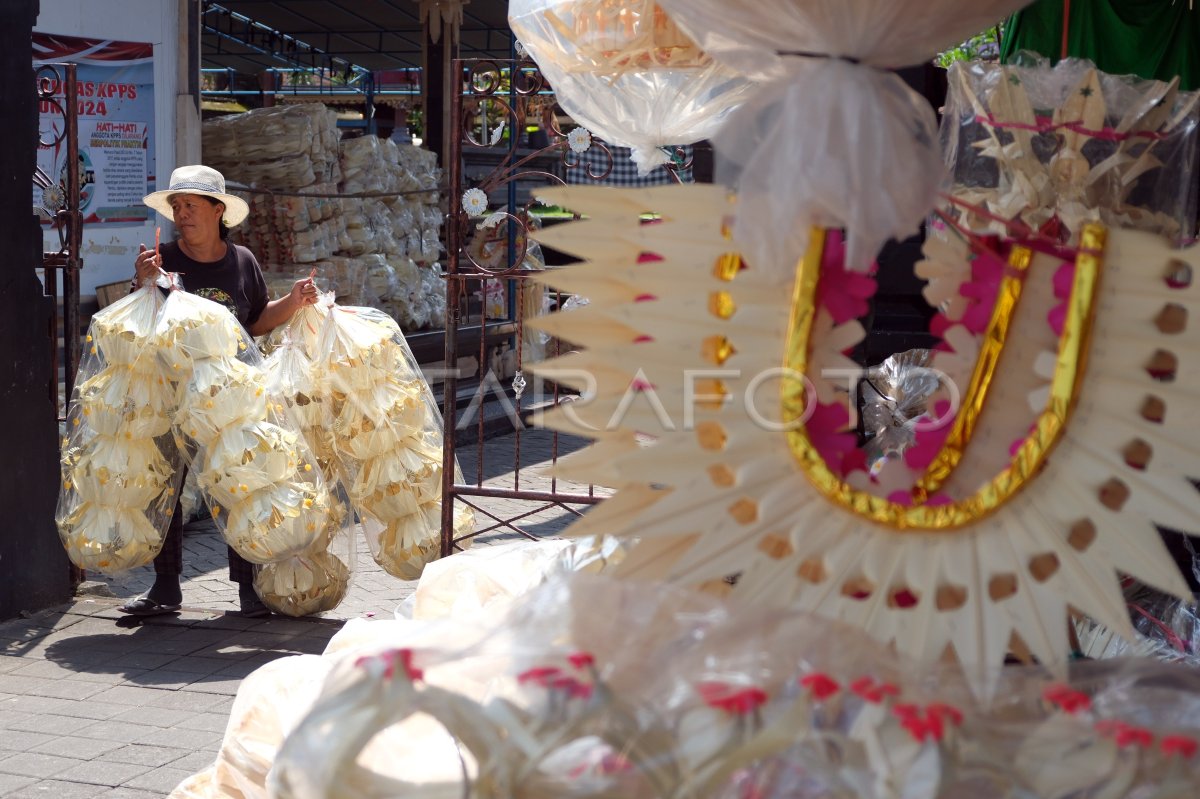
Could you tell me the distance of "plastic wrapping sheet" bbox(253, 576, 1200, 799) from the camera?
5.50ft

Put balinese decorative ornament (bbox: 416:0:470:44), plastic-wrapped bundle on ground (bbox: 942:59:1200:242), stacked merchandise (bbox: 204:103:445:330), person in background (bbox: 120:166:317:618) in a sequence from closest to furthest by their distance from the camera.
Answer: plastic-wrapped bundle on ground (bbox: 942:59:1200:242) < person in background (bbox: 120:166:317:618) < stacked merchandise (bbox: 204:103:445:330) < balinese decorative ornament (bbox: 416:0:470:44)

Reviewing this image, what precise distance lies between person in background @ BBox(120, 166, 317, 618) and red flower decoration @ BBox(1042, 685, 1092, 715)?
11.0 ft

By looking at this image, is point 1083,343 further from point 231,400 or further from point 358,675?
point 231,400

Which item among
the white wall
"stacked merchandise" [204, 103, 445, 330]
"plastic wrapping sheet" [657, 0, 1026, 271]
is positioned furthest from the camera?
"stacked merchandise" [204, 103, 445, 330]

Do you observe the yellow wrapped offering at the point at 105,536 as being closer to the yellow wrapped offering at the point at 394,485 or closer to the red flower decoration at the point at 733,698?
the yellow wrapped offering at the point at 394,485

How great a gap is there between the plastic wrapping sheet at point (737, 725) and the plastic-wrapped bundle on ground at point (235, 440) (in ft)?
8.16

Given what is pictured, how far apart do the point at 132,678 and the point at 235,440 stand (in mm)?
832

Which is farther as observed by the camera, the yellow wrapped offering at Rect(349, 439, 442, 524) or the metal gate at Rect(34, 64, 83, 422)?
the metal gate at Rect(34, 64, 83, 422)

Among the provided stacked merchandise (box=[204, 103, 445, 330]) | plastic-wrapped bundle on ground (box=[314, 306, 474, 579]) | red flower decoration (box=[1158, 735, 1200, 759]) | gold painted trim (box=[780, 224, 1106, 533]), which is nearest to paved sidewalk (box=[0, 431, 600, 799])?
plastic-wrapped bundle on ground (box=[314, 306, 474, 579])

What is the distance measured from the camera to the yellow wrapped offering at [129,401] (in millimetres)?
4234

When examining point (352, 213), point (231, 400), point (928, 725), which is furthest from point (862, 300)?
point (352, 213)

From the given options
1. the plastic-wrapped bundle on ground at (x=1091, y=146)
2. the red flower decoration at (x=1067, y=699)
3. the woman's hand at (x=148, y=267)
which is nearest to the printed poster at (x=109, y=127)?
the woman's hand at (x=148, y=267)

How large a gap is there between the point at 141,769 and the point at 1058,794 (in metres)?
2.54

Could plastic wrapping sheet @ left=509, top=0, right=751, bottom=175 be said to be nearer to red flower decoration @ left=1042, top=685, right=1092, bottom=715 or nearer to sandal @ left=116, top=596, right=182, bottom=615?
red flower decoration @ left=1042, top=685, right=1092, bottom=715
